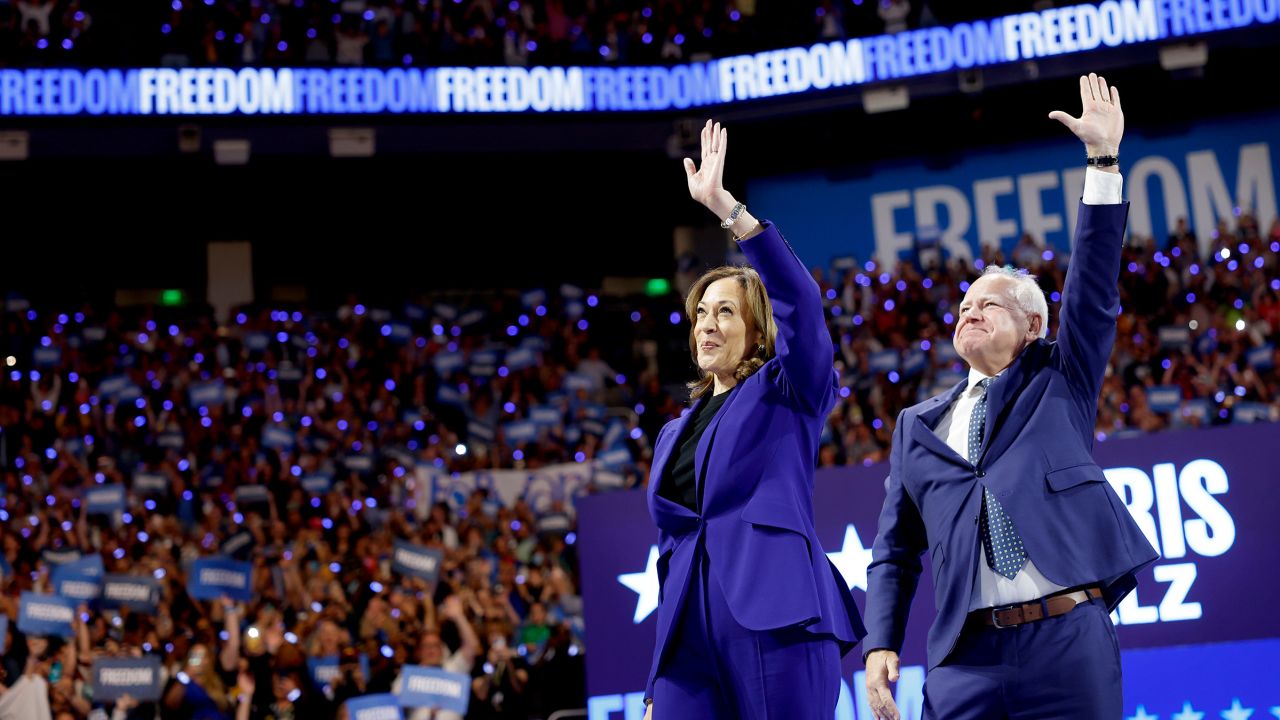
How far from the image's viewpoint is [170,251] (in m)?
16.6

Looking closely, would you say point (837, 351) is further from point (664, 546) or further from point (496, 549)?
point (664, 546)

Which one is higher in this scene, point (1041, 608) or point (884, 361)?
point (884, 361)

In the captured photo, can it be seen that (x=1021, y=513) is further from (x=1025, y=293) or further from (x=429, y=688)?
(x=429, y=688)

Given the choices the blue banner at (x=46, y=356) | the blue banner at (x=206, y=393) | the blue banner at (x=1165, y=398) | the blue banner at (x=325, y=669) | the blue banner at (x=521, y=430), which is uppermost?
the blue banner at (x=46, y=356)

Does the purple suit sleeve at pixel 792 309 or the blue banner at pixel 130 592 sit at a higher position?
the purple suit sleeve at pixel 792 309

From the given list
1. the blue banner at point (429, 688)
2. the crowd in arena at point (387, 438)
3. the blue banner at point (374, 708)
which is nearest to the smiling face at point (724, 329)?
the blue banner at point (429, 688)

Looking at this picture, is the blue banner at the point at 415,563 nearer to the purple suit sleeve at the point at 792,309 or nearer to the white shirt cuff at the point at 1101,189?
the purple suit sleeve at the point at 792,309

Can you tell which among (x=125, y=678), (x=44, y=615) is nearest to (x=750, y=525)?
(x=125, y=678)

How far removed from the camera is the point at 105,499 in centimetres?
1010

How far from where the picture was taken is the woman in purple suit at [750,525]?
2.36 m

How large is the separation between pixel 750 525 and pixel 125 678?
557 cm

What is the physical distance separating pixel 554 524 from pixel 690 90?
6468 millimetres

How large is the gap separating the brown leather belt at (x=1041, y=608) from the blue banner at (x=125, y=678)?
5.63 meters

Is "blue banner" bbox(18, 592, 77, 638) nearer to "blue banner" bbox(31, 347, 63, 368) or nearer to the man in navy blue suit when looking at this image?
"blue banner" bbox(31, 347, 63, 368)
